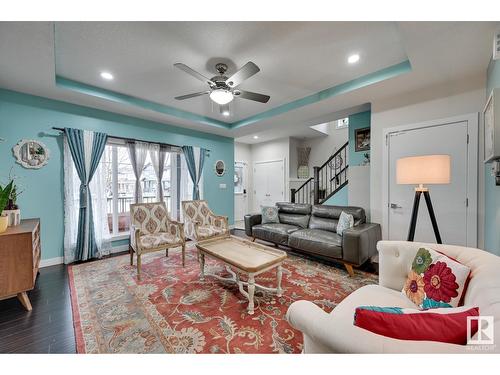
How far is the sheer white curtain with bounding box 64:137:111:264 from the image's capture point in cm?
317

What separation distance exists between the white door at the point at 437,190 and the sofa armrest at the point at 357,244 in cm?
56

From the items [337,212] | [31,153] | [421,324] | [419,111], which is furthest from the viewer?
[337,212]

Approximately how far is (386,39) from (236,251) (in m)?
2.66

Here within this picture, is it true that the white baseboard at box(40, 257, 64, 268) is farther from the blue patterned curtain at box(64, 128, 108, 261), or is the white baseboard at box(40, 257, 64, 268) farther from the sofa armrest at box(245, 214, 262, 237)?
the sofa armrest at box(245, 214, 262, 237)

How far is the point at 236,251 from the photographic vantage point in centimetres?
238

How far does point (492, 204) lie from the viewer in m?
2.08

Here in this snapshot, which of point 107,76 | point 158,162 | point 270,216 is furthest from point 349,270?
point 107,76

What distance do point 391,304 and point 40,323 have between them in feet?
8.97

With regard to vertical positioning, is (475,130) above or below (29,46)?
below

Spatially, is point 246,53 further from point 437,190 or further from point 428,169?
point 437,190

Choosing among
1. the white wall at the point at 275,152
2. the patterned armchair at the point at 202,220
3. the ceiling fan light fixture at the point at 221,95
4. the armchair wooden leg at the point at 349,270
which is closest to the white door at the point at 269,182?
the white wall at the point at 275,152

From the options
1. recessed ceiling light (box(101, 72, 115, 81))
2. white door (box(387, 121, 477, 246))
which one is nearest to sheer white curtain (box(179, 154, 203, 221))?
recessed ceiling light (box(101, 72, 115, 81))
